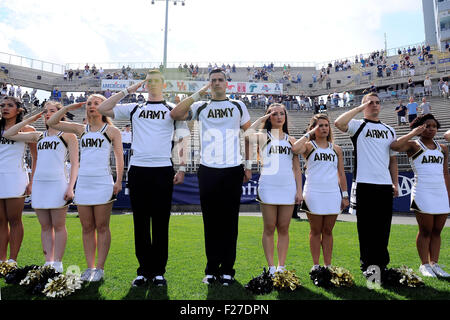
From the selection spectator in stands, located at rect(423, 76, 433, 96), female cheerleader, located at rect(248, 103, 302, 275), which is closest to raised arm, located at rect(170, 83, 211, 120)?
female cheerleader, located at rect(248, 103, 302, 275)

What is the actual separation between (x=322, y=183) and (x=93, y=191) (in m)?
2.91

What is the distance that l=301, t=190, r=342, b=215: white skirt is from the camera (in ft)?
13.0

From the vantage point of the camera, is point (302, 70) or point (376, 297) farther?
point (302, 70)

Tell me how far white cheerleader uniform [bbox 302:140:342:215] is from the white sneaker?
5.11 ft

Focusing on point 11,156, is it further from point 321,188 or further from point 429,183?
point 429,183

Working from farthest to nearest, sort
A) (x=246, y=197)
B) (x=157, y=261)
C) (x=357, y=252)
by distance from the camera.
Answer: (x=246, y=197)
(x=357, y=252)
(x=157, y=261)

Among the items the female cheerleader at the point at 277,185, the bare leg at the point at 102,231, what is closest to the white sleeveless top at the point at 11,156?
the bare leg at the point at 102,231

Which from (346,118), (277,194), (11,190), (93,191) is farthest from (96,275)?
(346,118)

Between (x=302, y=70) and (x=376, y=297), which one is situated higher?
(x=302, y=70)

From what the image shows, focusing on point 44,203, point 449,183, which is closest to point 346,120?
point 449,183

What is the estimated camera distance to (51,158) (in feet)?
13.5

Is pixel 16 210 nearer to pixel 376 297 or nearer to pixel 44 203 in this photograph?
pixel 44 203

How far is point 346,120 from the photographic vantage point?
422cm
